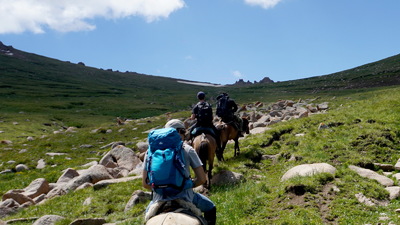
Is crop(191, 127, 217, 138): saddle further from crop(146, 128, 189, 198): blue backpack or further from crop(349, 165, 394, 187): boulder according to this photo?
crop(146, 128, 189, 198): blue backpack

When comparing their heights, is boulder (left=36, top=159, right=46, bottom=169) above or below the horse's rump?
below

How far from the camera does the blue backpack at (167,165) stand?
5777 millimetres

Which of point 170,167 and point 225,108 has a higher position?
point 225,108

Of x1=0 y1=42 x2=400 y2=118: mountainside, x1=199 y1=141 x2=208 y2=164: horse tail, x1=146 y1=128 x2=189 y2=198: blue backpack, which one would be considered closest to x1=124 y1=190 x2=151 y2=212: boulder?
x1=199 y1=141 x2=208 y2=164: horse tail

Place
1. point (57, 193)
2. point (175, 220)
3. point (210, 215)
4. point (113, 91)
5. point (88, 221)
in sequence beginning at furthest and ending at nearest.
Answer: point (113, 91) → point (57, 193) → point (88, 221) → point (210, 215) → point (175, 220)

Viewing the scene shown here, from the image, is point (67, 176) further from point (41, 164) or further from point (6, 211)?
point (41, 164)

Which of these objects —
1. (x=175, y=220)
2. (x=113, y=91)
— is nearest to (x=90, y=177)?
(x=175, y=220)

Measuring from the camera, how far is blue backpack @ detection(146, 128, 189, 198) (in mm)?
5777

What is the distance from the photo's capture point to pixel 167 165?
5.77m

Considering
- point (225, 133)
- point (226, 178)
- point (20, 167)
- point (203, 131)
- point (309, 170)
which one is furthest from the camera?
point (20, 167)

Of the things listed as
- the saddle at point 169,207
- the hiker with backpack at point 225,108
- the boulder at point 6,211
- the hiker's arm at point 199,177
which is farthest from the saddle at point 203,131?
the boulder at point 6,211

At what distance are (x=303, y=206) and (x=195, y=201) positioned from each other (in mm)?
4466

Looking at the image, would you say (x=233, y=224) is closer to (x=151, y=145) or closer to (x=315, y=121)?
(x=151, y=145)

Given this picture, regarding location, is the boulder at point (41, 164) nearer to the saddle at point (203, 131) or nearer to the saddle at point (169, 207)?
the saddle at point (203, 131)
